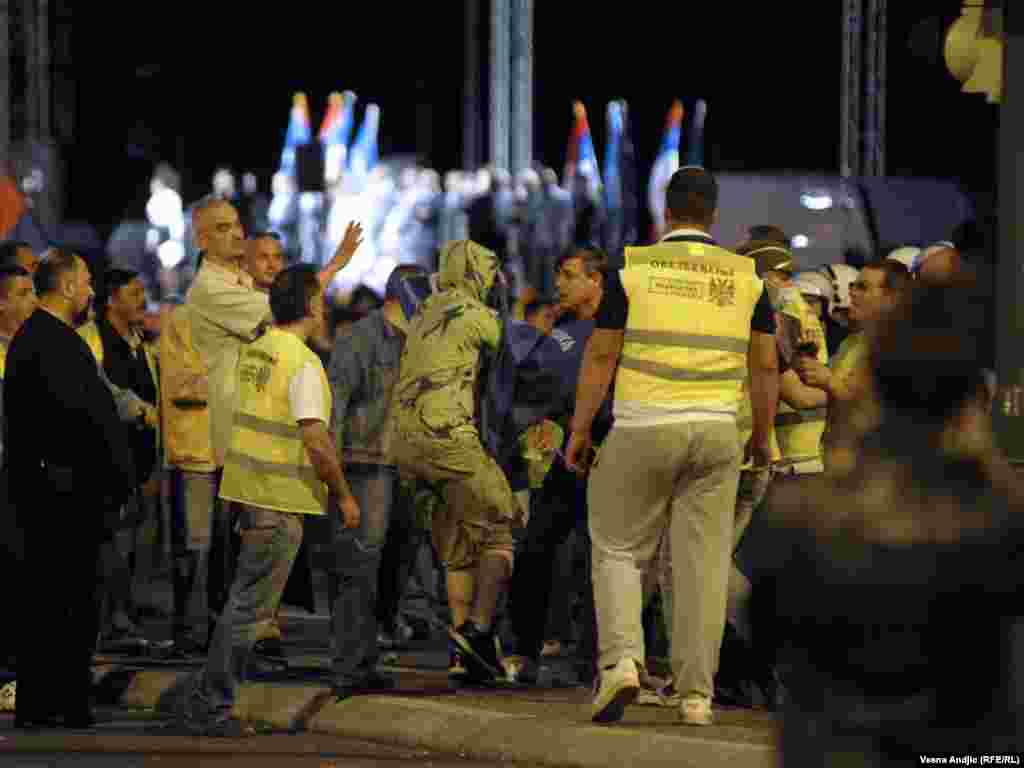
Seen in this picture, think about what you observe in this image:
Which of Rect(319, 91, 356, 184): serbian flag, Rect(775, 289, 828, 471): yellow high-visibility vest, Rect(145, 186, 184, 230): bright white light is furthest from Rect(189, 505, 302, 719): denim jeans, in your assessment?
Rect(319, 91, 356, 184): serbian flag

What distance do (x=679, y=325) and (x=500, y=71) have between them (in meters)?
33.5

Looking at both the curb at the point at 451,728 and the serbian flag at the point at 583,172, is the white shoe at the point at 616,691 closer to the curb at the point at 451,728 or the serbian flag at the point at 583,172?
the curb at the point at 451,728

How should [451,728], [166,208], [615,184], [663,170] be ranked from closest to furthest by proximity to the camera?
1. [451,728]
2. [166,208]
3. [663,170]
4. [615,184]

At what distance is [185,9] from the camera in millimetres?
74812

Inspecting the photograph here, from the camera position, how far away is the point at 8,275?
1268 cm

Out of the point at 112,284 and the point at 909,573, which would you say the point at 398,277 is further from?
the point at 909,573

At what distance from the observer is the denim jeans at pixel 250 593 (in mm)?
10258

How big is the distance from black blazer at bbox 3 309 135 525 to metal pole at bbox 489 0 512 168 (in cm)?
3138

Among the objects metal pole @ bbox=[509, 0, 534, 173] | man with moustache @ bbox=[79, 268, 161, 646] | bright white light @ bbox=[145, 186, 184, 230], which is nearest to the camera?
man with moustache @ bbox=[79, 268, 161, 646]

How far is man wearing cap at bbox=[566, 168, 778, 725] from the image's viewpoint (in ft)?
31.5

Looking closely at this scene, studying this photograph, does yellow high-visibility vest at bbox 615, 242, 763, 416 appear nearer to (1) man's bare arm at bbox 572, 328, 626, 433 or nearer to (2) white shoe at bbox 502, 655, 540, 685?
(1) man's bare arm at bbox 572, 328, 626, 433

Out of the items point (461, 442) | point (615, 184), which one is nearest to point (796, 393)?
point (461, 442)

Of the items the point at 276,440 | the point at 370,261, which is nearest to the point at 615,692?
the point at 276,440

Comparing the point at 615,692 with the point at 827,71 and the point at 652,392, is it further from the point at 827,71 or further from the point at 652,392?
the point at 827,71
